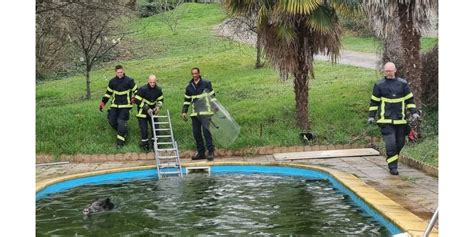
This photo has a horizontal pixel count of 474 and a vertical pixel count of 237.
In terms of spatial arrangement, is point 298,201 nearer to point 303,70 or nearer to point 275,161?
point 275,161

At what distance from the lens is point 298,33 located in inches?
530

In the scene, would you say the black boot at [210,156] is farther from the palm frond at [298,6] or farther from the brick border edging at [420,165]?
the brick border edging at [420,165]

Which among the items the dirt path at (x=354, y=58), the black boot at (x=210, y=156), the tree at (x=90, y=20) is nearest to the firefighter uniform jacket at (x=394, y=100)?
the black boot at (x=210, y=156)

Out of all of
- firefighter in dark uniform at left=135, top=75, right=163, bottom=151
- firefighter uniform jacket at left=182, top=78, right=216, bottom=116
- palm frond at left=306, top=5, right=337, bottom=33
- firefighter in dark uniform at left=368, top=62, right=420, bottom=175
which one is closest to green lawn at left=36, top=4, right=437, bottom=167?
firefighter in dark uniform at left=135, top=75, right=163, bottom=151

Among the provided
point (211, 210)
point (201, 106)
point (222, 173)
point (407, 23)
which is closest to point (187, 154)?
point (201, 106)

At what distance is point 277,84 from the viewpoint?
65.7ft

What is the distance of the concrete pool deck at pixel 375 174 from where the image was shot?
6.96 m

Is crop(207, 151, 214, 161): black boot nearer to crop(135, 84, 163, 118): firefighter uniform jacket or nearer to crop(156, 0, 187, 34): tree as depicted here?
crop(135, 84, 163, 118): firefighter uniform jacket

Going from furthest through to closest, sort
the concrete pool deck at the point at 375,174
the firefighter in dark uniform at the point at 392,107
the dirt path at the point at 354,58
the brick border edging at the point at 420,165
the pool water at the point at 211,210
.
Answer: the dirt path at the point at 354,58, the firefighter in dark uniform at the point at 392,107, the brick border edging at the point at 420,165, the concrete pool deck at the point at 375,174, the pool water at the point at 211,210

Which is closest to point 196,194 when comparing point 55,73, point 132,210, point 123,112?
point 132,210

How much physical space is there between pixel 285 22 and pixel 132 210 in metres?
6.80

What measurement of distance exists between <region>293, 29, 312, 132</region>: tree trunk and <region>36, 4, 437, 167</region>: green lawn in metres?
0.35

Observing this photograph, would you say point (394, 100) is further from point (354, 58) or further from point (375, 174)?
point (354, 58)

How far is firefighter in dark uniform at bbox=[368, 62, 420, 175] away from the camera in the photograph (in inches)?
372
